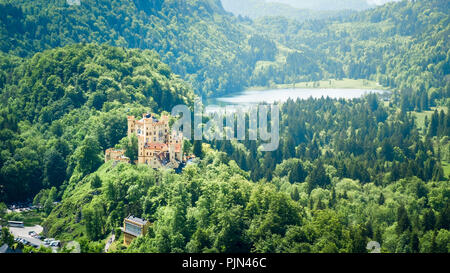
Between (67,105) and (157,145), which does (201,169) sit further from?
(67,105)

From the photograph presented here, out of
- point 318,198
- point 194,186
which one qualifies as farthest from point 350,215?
point 194,186

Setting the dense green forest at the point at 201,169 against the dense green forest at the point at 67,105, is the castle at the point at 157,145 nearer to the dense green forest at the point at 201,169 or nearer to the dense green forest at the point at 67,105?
the dense green forest at the point at 201,169

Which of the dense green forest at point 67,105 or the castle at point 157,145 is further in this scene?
the dense green forest at point 67,105

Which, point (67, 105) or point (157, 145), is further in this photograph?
point (67, 105)

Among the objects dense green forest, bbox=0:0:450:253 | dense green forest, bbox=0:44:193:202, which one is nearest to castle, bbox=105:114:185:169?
dense green forest, bbox=0:0:450:253

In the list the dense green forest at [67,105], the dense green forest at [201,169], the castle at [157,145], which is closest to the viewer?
the dense green forest at [201,169]

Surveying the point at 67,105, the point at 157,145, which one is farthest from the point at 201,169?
the point at 67,105

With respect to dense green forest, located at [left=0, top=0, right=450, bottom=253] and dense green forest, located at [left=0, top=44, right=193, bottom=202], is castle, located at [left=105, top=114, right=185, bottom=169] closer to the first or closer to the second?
dense green forest, located at [left=0, top=0, right=450, bottom=253]

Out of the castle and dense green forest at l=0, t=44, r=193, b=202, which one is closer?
the castle

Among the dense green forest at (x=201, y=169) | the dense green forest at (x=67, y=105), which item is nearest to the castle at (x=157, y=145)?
the dense green forest at (x=201, y=169)
